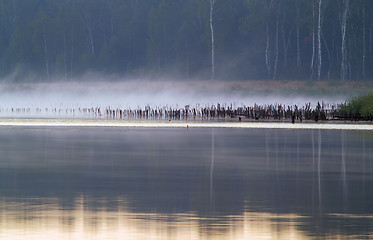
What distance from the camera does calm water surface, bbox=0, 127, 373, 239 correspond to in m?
12.9

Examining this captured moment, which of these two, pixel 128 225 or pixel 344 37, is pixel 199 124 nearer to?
pixel 128 225

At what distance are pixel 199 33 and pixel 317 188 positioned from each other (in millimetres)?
78642

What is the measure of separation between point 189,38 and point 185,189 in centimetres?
7854

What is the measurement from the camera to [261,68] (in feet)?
290

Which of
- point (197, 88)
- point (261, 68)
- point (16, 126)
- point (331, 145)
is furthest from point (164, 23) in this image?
point (331, 145)

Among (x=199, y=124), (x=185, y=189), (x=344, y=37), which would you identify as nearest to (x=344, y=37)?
(x=344, y=37)

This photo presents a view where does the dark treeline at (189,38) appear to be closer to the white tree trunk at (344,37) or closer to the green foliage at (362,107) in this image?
the white tree trunk at (344,37)

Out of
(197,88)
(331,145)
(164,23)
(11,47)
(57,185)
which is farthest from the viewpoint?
(11,47)

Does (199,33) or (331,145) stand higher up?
(199,33)

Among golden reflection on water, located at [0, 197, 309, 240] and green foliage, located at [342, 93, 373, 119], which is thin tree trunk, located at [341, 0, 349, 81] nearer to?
green foliage, located at [342, 93, 373, 119]

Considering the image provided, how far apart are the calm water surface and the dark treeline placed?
54.4 meters

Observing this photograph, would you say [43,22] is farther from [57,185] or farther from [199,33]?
[57,185]

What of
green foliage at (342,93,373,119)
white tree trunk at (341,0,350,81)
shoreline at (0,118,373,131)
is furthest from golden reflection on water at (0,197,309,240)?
white tree trunk at (341,0,350,81)

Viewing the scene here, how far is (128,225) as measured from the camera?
1320cm
